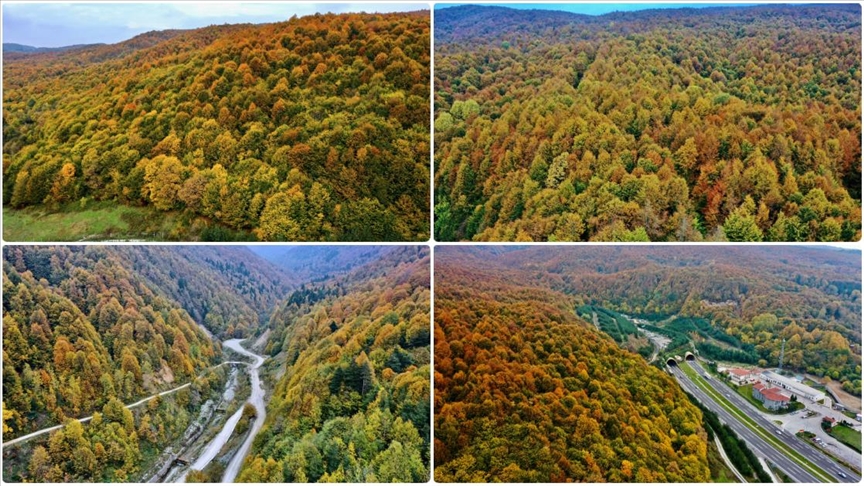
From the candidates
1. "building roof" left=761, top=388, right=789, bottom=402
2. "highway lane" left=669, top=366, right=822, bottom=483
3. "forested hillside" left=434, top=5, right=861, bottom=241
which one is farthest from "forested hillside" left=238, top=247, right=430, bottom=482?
"building roof" left=761, top=388, right=789, bottom=402

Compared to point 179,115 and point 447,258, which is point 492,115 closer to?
point 447,258

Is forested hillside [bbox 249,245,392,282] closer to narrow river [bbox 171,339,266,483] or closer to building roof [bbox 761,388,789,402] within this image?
narrow river [bbox 171,339,266,483]

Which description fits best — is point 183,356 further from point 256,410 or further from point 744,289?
point 744,289

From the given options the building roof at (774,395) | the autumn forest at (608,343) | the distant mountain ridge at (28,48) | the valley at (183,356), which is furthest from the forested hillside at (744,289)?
the distant mountain ridge at (28,48)

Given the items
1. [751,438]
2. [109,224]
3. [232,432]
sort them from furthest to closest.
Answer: [109,224]
[232,432]
[751,438]

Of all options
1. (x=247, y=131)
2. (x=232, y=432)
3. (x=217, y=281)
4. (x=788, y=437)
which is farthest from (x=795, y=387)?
(x=247, y=131)

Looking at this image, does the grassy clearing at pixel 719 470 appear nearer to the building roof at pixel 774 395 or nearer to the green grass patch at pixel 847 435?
the building roof at pixel 774 395
